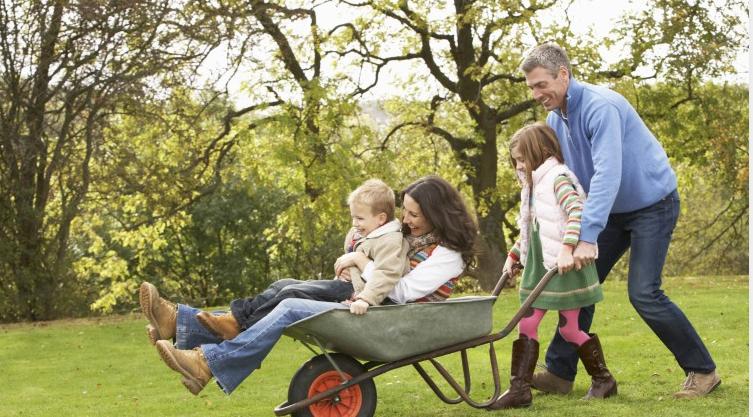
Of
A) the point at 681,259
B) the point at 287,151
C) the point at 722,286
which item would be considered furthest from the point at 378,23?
the point at 681,259

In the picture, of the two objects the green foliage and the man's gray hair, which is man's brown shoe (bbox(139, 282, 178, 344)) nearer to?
the man's gray hair

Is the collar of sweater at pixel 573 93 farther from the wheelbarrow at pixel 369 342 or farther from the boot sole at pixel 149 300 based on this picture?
the boot sole at pixel 149 300

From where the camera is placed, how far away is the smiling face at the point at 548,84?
398cm

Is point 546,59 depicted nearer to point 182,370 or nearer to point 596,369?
point 596,369

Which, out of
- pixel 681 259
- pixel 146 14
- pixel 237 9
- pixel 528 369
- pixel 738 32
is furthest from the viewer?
pixel 681 259

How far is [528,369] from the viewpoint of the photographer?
427cm

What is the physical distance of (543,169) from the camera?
4.07 metres

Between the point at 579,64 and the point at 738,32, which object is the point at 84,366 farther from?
the point at 738,32

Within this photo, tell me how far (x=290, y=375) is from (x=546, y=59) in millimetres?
3095

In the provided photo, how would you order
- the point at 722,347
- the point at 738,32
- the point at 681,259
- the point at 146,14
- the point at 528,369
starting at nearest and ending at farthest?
the point at 528,369 < the point at 722,347 < the point at 146,14 < the point at 738,32 < the point at 681,259

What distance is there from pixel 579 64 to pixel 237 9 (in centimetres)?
415

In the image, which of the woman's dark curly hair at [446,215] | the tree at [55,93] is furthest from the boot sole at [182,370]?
the tree at [55,93]

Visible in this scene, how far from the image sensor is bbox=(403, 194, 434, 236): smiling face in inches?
155

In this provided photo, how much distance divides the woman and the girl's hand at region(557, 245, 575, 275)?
0.34 m
